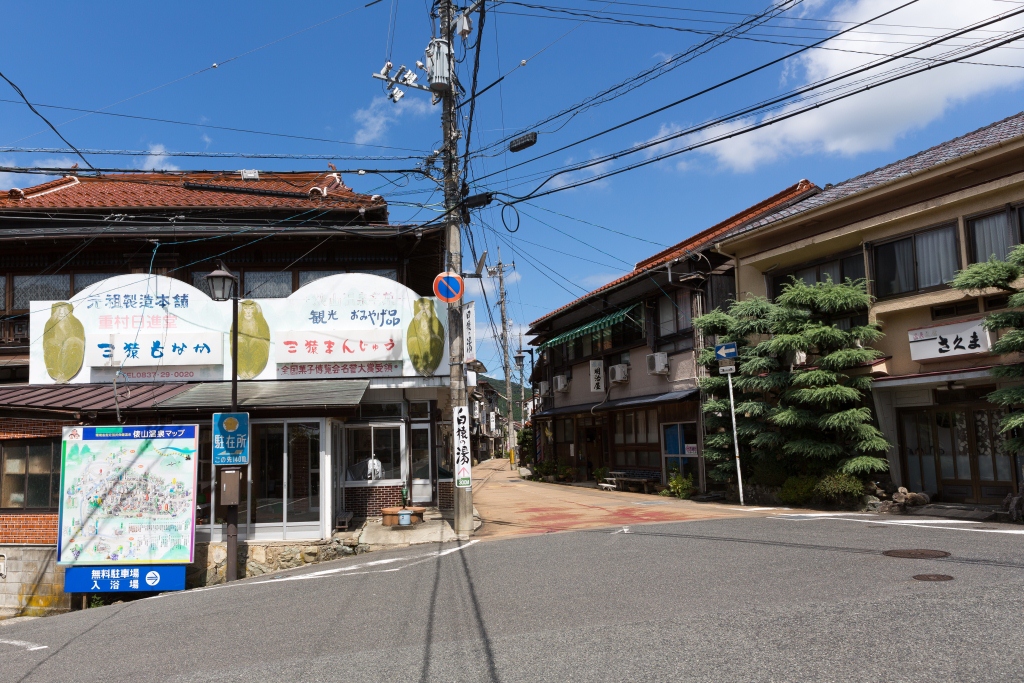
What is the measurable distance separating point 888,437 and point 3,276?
22.5 meters

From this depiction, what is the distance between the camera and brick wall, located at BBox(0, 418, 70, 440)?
1463 cm

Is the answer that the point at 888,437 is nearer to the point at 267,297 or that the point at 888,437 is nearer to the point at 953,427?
the point at 953,427

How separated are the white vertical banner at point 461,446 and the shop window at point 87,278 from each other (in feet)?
34.9

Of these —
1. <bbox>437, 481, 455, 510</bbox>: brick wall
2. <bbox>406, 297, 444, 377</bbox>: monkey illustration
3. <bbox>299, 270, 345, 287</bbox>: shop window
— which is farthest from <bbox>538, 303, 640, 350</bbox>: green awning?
<bbox>299, 270, 345, 287</bbox>: shop window

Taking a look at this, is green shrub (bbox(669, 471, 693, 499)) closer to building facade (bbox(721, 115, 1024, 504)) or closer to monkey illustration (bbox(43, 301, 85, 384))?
building facade (bbox(721, 115, 1024, 504))

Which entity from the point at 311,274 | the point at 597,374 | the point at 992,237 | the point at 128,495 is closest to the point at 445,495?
the point at 311,274

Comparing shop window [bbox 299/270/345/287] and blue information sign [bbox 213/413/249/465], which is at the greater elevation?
shop window [bbox 299/270/345/287]

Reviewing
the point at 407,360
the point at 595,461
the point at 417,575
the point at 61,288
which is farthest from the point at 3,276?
the point at 595,461

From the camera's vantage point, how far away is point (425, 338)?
56.9ft

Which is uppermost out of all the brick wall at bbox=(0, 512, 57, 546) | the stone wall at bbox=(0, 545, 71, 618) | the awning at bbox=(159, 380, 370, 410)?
the awning at bbox=(159, 380, 370, 410)

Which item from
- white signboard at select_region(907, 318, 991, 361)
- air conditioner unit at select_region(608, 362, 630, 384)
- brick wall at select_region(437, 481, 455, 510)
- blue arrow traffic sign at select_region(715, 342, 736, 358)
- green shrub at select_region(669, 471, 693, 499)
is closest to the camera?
white signboard at select_region(907, 318, 991, 361)

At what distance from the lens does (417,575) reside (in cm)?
1083

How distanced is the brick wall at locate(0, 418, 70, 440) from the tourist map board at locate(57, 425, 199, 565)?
1.44m

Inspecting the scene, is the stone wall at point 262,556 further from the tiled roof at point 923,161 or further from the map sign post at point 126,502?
the tiled roof at point 923,161
